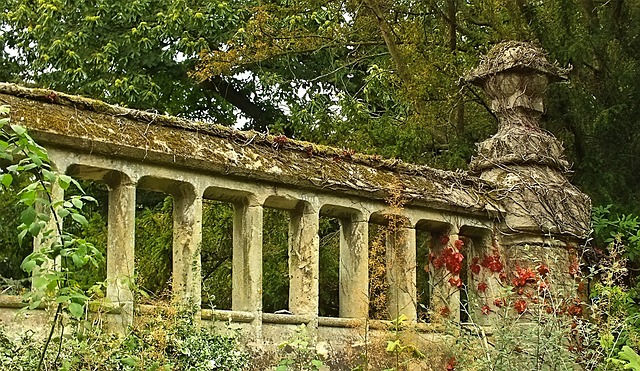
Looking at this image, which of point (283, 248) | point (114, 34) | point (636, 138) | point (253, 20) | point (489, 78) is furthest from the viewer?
point (114, 34)

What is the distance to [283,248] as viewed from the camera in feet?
34.8

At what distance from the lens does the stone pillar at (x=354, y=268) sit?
6.55 meters

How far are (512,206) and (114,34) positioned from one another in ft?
30.8

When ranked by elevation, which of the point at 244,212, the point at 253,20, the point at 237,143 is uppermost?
the point at 253,20

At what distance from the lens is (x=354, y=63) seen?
45.8 ft

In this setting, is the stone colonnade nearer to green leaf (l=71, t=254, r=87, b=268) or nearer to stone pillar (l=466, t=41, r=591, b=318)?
stone pillar (l=466, t=41, r=591, b=318)

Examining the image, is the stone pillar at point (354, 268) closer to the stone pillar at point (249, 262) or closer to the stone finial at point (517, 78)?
the stone pillar at point (249, 262)

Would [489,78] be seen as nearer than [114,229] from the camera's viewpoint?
No

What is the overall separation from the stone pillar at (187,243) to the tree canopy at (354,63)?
4.14 meters

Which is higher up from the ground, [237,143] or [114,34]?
[114,34]

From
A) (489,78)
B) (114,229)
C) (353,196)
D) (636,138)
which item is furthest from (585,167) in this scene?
(114,229)

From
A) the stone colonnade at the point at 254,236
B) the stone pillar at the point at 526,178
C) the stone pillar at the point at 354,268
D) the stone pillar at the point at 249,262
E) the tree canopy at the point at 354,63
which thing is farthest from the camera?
the tree canopy at the point at 354,63

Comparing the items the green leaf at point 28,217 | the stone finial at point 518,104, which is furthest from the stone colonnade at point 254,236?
the green leaf at point 28,217

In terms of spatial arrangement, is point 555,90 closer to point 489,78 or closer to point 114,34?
point 489,78
